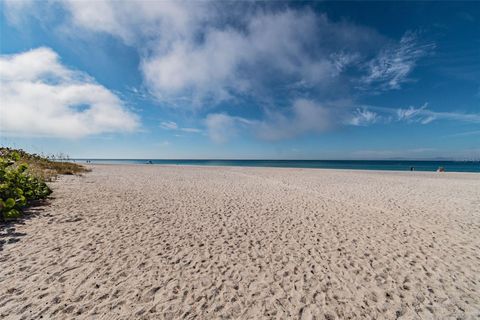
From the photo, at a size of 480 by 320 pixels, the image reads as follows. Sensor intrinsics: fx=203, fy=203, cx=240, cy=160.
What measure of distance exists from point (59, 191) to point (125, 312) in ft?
39.9

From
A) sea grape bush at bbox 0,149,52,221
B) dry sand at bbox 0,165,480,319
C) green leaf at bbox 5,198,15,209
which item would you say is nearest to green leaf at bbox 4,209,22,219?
sea grape bush at bbox 0,149,52,221

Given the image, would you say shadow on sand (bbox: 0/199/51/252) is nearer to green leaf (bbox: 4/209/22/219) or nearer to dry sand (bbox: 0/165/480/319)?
dry sand (bbox: 0/165/480/319)

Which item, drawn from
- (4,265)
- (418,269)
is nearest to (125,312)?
(4,265)

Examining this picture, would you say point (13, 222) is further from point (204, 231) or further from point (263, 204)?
point (263, 204)

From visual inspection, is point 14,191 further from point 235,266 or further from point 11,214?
point 235,266

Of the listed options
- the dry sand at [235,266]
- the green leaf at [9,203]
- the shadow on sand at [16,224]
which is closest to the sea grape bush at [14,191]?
the green leaf at [9,203]

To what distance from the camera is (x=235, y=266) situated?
524 cm

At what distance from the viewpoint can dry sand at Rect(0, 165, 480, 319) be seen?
3879 millimetres

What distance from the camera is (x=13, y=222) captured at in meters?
6.95

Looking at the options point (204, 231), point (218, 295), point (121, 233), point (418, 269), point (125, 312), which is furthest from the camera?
point (204, 231)

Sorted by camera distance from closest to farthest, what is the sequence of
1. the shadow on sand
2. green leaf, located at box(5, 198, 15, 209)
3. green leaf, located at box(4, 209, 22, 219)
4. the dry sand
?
the dry sand, the shadow on sand, green leaf, located at box(4, 209, 22, 219), green leaf, located at box(5, 198, 15, 209)

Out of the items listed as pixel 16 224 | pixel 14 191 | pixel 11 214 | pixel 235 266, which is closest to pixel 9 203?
pixel 11 214

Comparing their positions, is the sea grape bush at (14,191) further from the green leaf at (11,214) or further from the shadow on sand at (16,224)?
the shadow on sand at (16,224)

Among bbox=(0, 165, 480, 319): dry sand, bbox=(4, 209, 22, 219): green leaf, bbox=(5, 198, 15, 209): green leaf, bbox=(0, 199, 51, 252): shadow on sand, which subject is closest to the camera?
bbox=(0, 165, 480, 319): dry sand
